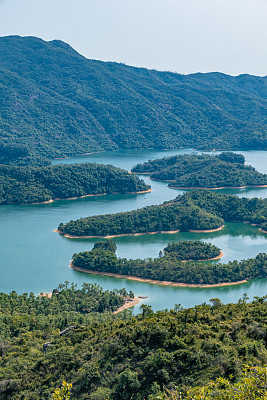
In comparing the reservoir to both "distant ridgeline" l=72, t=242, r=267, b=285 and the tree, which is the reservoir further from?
the tree

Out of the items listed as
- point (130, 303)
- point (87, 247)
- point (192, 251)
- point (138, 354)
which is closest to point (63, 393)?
point (138, 354)

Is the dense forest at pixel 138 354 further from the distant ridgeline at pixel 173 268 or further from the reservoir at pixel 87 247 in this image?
the distant ridgeline at pixel 173 268

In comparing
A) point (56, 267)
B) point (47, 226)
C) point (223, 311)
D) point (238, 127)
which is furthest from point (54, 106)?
point (223, 311)

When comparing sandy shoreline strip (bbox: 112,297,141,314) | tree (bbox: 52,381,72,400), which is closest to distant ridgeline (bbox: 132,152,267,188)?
sandy shoreline strip (bbox: 112,297,141,314)

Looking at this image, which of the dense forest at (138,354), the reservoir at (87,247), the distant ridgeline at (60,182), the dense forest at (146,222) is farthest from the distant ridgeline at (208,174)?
the dense forest at (138,354)

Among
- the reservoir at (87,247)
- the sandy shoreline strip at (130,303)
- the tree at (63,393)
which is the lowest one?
the sandy shoreline strip at (130,303)

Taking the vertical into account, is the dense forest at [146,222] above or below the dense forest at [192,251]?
above

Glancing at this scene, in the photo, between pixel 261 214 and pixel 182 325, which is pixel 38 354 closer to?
pixel 182 325

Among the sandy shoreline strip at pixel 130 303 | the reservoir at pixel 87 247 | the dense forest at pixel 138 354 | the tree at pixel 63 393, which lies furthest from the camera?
the reservoir at pixel 87 247
